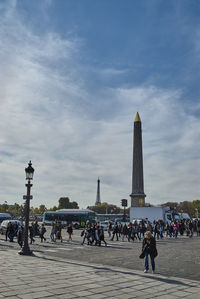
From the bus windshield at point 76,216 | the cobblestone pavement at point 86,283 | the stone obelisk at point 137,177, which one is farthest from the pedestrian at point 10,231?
the stone obelisk at point 137,177

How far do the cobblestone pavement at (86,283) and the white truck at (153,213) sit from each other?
29.7 m

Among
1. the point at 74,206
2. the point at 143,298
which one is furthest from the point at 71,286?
the point at 74,206

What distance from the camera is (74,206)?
154750 millimetres

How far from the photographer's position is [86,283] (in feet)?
28.3

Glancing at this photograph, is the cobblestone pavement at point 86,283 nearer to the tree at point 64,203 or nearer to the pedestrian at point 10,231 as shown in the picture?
the pedestrian at point 10,231

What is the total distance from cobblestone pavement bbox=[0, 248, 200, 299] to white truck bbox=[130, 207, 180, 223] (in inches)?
1171

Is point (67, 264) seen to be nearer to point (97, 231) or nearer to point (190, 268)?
→ point (190, 268)

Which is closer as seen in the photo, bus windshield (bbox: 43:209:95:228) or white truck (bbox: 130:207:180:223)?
white truck (bbox: 130:207:180:223)

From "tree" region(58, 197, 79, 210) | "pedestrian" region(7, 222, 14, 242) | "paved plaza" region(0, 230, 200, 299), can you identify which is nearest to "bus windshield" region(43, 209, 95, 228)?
"pedestrian" region(7, 222, 14, 242)

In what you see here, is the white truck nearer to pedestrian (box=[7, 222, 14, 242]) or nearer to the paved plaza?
pedestrian (box=[7, 222, 14, 242])

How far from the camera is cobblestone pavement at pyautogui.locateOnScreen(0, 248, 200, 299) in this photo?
24.3 feet

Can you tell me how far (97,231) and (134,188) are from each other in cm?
4715

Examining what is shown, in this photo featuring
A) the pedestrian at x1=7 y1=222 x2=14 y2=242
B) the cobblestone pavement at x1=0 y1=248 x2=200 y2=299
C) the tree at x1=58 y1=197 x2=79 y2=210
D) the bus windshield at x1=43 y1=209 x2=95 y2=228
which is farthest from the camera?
the tree at x1=58 y1=197 x2=79 y2=210

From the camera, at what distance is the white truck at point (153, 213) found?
40.0 m
